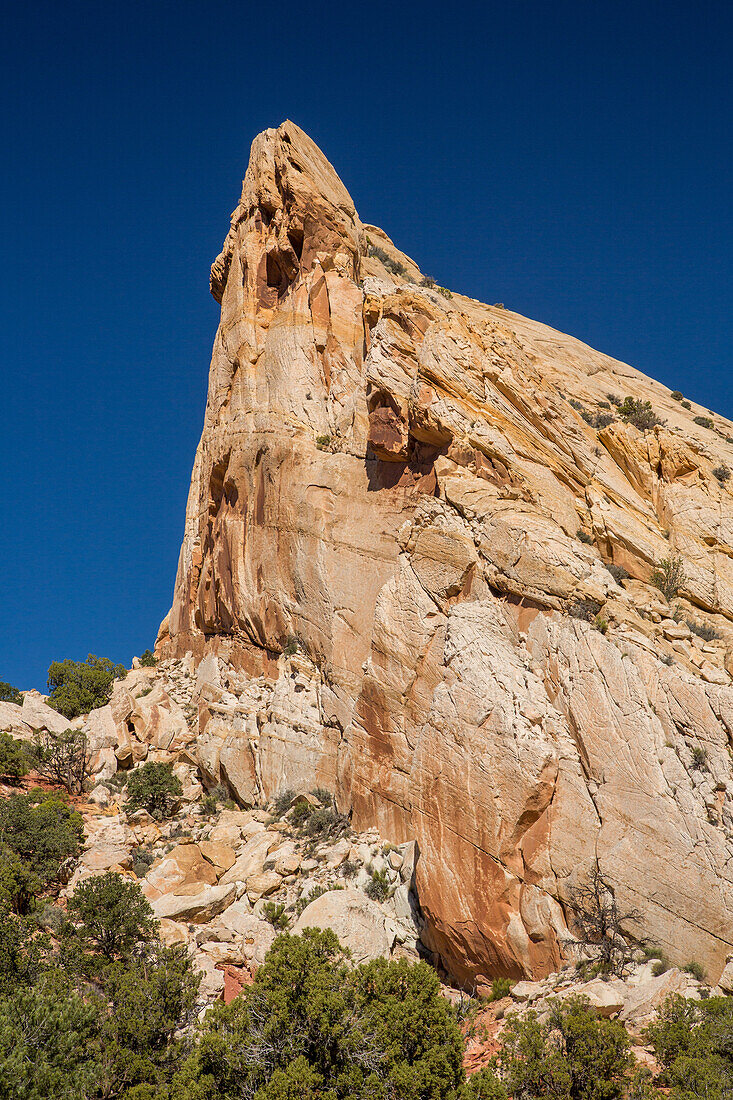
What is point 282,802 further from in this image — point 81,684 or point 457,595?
point 81,684

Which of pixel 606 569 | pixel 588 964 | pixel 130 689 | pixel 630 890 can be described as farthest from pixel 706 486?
pixel 130 689

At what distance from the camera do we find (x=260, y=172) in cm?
4053

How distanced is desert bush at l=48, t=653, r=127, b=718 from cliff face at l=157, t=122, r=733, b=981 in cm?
398

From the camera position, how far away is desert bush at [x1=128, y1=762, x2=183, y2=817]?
92.8ft

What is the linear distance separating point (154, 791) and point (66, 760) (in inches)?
184

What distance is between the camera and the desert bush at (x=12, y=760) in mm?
28891

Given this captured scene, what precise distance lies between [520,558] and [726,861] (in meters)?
10.3

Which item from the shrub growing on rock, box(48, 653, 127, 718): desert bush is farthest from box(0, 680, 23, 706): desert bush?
the shrub growing on rock

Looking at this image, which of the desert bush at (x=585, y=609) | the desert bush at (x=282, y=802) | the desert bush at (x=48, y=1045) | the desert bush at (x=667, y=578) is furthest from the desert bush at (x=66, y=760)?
the desert bush at (x=667, y=578)

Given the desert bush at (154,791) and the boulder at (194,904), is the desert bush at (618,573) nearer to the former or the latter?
the boulder at (194,904)

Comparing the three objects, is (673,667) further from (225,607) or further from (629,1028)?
(225,607)

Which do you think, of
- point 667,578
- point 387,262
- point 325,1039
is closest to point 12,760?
point 325,1039

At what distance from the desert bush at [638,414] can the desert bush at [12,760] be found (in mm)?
30888

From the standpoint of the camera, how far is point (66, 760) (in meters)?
30.5
